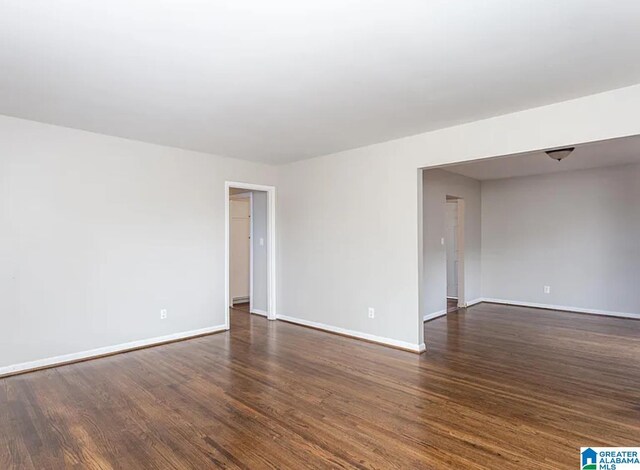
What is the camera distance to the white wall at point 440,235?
5.84m

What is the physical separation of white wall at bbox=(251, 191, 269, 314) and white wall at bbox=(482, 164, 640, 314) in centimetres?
443

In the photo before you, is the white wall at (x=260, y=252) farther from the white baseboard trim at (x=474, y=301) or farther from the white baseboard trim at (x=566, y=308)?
the white baseboard trim at (x=566, y=308)

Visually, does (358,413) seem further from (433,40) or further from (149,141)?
(149,141)

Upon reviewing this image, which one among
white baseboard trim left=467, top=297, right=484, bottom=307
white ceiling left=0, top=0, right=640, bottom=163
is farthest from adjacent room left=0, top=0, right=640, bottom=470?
white baseboard trim left=467, top=297, right=484, bottom=307

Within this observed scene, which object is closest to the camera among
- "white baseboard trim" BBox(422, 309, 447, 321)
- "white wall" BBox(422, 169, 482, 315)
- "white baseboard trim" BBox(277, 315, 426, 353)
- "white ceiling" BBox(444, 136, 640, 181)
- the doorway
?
"white baseboard trim" BBox(277, 315, 426, 353)

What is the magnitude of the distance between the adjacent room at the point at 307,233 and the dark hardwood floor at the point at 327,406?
0.9 inches

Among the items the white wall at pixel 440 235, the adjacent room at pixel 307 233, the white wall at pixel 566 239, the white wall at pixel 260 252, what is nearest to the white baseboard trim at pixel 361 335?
the adjacent room at pixel 307 233

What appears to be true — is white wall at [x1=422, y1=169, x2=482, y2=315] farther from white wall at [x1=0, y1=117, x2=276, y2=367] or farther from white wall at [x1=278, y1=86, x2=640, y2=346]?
white wall at [x1=0, y1=117, x2=276, y2=367]

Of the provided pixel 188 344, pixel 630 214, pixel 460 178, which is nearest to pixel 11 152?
pixel 188 344

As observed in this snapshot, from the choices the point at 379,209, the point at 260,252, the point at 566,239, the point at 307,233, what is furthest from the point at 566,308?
the point at 260,252

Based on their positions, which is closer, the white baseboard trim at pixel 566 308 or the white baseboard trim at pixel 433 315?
the white baseboard trim at pixel 433 315

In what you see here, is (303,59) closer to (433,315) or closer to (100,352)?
(100,352)

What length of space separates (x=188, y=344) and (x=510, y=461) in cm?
362

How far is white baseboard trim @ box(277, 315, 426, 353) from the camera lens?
165 inches
